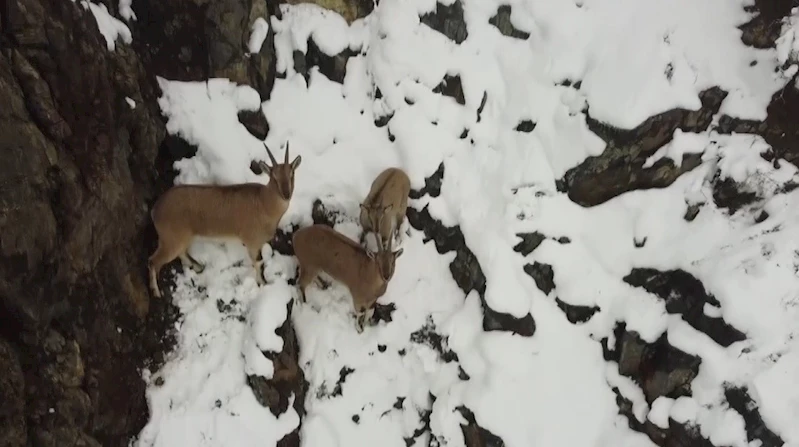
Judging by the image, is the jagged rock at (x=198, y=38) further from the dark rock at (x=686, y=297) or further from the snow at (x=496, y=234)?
the dark rock at (x=686, y=297)

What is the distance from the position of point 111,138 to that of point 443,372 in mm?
4537

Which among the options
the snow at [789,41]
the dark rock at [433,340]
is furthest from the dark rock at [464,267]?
the snow at [789,41]

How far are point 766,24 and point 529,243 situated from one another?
13.5 ft

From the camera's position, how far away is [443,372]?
6859 millimetres

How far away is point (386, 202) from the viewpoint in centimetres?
675

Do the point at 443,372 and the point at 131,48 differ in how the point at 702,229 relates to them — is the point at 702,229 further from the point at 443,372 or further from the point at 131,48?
the point at 131,48

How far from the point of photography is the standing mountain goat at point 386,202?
22.0ft

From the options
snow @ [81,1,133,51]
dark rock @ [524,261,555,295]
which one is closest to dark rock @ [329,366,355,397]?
dark rock @ [524,261,555,295]

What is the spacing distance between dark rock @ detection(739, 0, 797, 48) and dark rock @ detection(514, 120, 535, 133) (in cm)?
287

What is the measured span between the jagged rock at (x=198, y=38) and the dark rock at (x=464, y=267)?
2872 millimetres

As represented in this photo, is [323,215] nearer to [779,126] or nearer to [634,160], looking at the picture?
[634,160]

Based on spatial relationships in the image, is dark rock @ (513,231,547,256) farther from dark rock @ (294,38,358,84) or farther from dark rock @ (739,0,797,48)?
dark rock @ (739,0,797,48)

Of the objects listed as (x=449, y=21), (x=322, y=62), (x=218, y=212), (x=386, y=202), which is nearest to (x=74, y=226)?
(x=218, y=212)

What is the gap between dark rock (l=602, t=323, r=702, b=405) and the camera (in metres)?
6.16
